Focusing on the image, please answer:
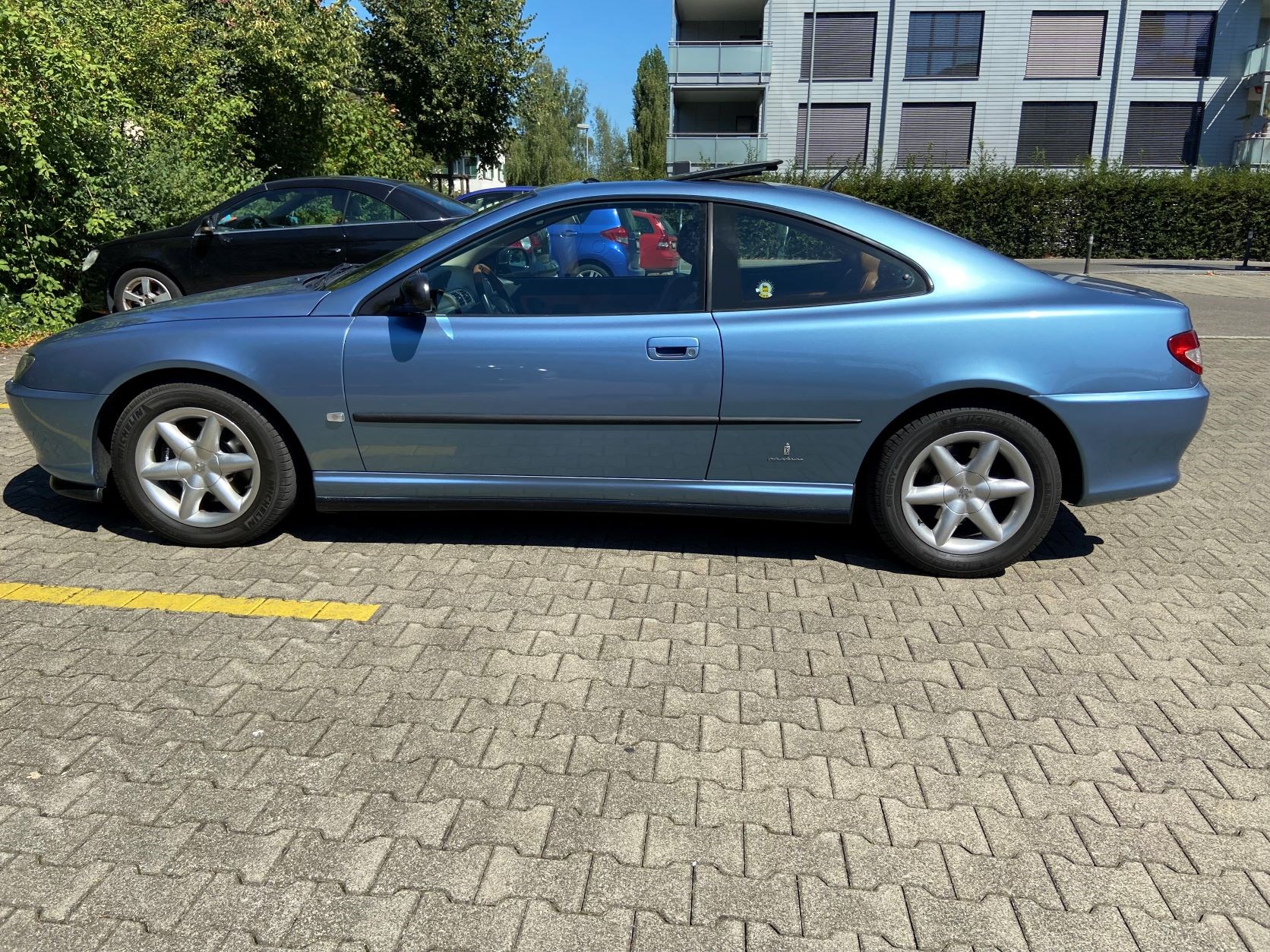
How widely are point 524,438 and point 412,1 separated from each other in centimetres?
2488

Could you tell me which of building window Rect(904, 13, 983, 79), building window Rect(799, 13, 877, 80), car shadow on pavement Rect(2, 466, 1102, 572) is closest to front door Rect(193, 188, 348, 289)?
car shadow on pavement Rect(2, 466, 1102, 572)

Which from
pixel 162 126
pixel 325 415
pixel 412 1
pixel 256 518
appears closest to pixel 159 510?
pixel 256 518

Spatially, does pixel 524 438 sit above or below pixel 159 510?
above

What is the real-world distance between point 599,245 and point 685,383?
0.79 meters

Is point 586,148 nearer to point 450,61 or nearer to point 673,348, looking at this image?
point 450,61

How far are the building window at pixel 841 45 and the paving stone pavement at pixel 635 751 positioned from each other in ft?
115

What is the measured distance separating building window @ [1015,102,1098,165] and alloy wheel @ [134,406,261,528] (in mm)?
36613

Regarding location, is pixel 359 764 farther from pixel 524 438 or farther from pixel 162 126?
pixel 162 126

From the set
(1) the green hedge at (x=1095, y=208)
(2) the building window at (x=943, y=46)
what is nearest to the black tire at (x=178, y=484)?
(1) the green hedge at (x=1095, y=208)

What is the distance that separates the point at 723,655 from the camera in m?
3.34

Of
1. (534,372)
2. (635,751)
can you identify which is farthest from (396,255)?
(635,751)

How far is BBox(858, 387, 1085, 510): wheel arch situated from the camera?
3.85m

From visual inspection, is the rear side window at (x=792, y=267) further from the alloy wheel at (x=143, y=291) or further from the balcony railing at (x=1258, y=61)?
the balcony railing at (x=1258, y=61)

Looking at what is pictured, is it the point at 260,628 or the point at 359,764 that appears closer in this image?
the point at 359,764
